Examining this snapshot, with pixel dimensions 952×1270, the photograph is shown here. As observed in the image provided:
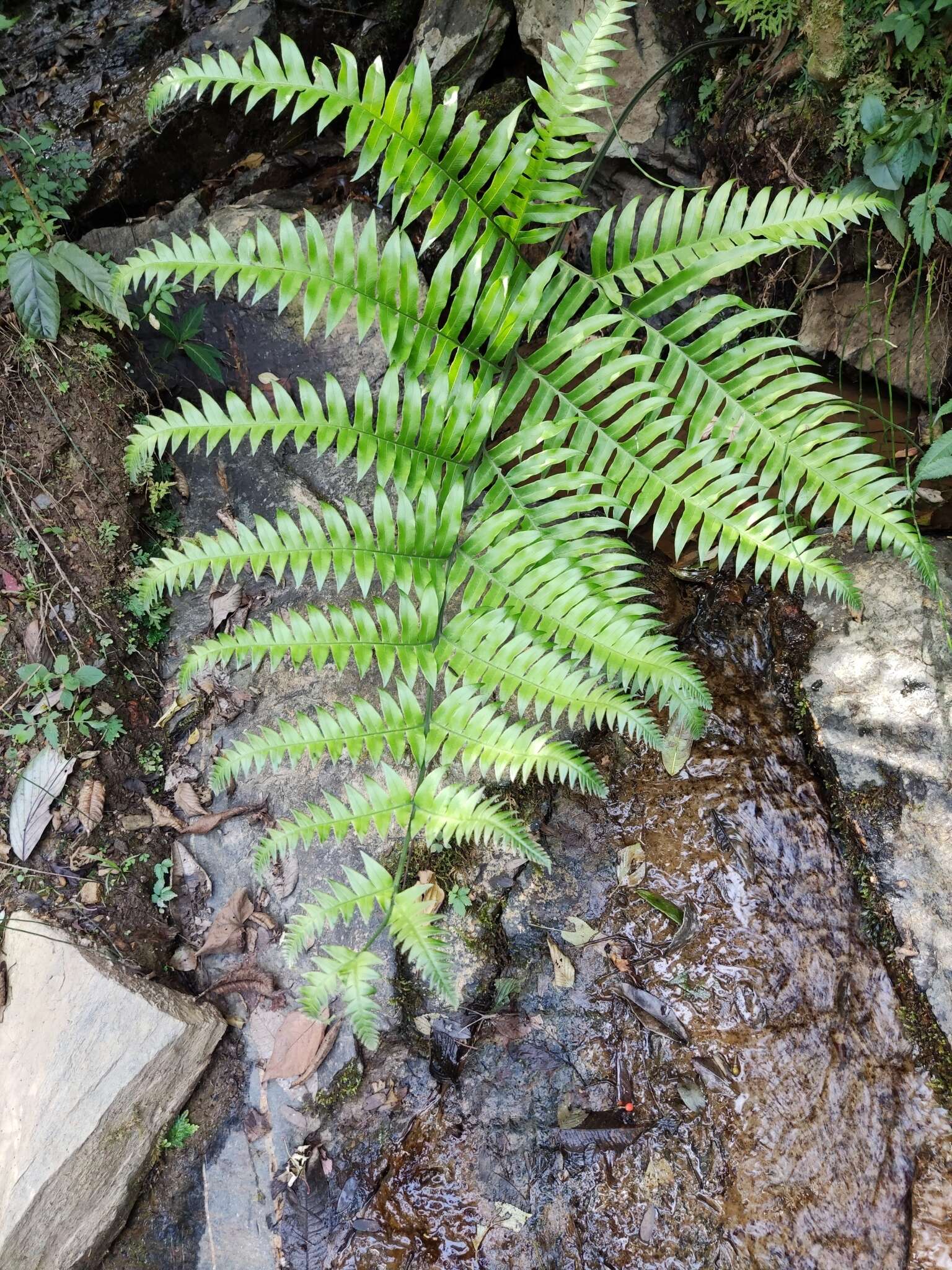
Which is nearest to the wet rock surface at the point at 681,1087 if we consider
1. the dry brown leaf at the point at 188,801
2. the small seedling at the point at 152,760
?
the dry brown leaf at the point at 188,801

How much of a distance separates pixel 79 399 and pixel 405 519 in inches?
61.6

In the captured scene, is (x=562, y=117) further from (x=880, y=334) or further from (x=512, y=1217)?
(x=512, y=1217)

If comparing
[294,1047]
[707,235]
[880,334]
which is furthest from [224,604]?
[880,334]

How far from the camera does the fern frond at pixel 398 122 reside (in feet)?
6.39

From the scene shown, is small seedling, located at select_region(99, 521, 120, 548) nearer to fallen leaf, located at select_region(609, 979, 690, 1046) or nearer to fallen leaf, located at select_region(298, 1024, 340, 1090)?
fallen leaf, located at select_region(298, 1024, 340, 1090)

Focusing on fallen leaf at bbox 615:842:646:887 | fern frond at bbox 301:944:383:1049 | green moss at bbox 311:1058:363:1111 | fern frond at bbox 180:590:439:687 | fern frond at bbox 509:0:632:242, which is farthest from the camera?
fallen leaf at bbox 615:842:646:887

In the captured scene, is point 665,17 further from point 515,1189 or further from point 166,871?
point 515,1189

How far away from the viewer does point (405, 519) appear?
2.29 meters

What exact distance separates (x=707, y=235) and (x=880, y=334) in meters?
0.82

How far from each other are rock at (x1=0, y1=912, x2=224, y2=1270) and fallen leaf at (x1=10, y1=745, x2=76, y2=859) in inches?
10.0

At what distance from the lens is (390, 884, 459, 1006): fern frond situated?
1.98m

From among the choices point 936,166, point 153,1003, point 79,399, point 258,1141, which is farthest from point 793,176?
point 258,1141

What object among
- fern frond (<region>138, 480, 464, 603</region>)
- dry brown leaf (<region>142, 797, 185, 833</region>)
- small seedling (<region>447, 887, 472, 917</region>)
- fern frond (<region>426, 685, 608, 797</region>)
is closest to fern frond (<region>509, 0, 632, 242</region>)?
→ fern frond (<region>138, 480, 464, 603</region>)

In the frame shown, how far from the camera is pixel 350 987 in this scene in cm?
194
